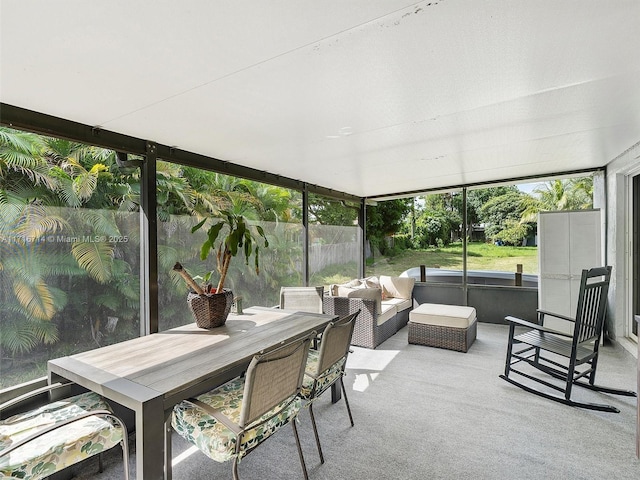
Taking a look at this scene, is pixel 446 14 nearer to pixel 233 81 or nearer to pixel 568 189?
pixel 233 81

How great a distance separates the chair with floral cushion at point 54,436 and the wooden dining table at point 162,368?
16cm

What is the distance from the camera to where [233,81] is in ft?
5.75

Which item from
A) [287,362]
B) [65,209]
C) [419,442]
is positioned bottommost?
[419,442]

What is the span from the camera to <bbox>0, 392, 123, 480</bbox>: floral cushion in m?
1.35

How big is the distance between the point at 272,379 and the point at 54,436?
105 centimetres

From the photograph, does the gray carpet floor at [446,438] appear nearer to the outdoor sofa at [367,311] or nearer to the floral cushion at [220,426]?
the floral cushion at [220,426]

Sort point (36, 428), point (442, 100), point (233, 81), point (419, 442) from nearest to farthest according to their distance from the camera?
1. point (36, 428)
2. point (233, 81)
3. point (442, 100)
4. point (419, 442)

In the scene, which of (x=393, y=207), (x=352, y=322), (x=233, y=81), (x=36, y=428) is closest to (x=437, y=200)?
(x=393, y=207)

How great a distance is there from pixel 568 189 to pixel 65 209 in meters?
8.71

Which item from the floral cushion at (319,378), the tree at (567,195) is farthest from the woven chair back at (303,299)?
the tree at (567,195)

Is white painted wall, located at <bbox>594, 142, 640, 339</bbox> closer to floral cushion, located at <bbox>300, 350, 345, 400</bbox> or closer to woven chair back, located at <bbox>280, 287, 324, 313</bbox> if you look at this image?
woven chair back, located at <bbox>280, 287, 324, 313</bbox>

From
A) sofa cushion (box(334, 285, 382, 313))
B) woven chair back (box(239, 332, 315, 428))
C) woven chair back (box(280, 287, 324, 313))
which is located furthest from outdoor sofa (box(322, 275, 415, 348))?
woven chair back (box(239, 332, 315, 428))

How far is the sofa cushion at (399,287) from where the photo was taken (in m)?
5.29

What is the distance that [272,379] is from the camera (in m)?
1.58
